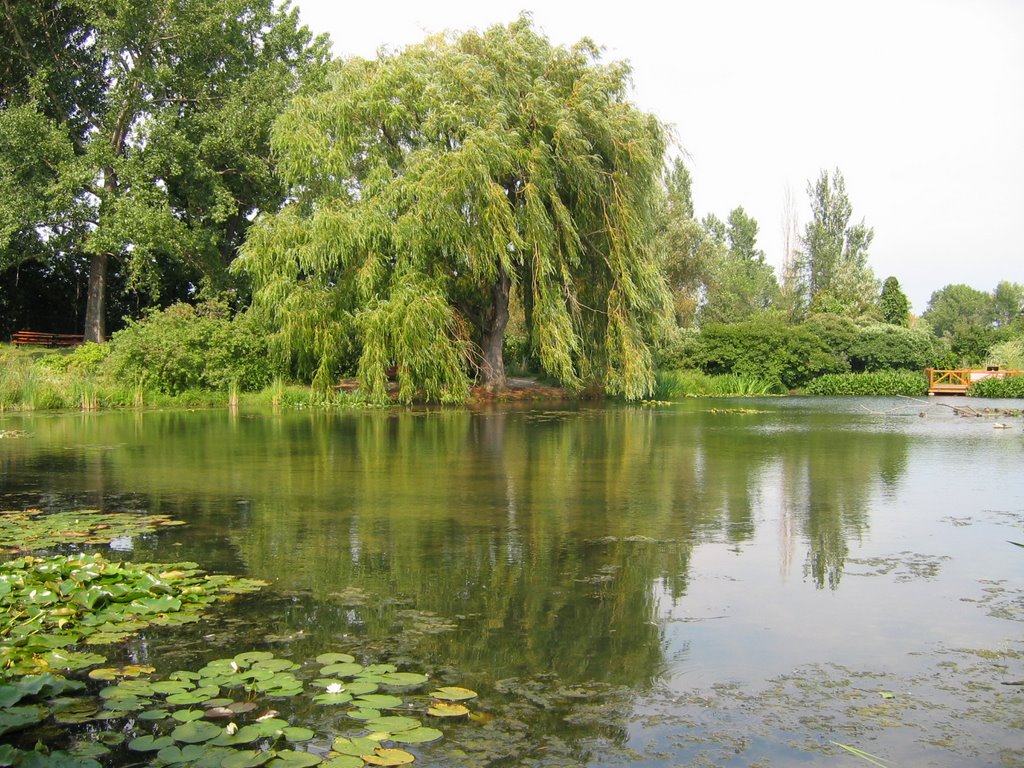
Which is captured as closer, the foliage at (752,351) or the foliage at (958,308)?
the foliage at (752,351)

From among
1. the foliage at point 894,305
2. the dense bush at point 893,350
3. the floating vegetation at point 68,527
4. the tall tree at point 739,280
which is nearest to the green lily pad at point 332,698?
the floating vegetation at point 68,527

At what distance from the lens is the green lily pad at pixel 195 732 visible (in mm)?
3328

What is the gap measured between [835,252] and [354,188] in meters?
34.4

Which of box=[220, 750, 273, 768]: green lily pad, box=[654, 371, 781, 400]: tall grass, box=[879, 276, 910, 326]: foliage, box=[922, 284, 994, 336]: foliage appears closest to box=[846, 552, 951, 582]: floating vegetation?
box=[220, 750, 273, 768]: green lily pad

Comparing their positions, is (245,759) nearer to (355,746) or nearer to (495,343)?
(355,746)

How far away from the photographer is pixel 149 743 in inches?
130

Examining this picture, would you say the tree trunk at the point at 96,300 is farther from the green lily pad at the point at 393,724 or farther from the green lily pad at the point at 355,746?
the green lily pad at the point at 355,746

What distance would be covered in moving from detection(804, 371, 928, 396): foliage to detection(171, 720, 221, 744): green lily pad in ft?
103

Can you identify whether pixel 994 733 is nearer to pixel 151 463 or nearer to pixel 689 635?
pixel 689 635

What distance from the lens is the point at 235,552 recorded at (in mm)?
6523

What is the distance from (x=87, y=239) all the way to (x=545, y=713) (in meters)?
27.2

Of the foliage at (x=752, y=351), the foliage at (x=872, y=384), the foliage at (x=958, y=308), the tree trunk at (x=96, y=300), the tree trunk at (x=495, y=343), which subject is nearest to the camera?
the tree trunk at (x=495, y=343)

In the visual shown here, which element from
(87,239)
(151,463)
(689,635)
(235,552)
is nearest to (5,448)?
(151,463)

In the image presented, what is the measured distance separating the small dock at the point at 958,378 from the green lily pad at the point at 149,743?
32.3 meters
